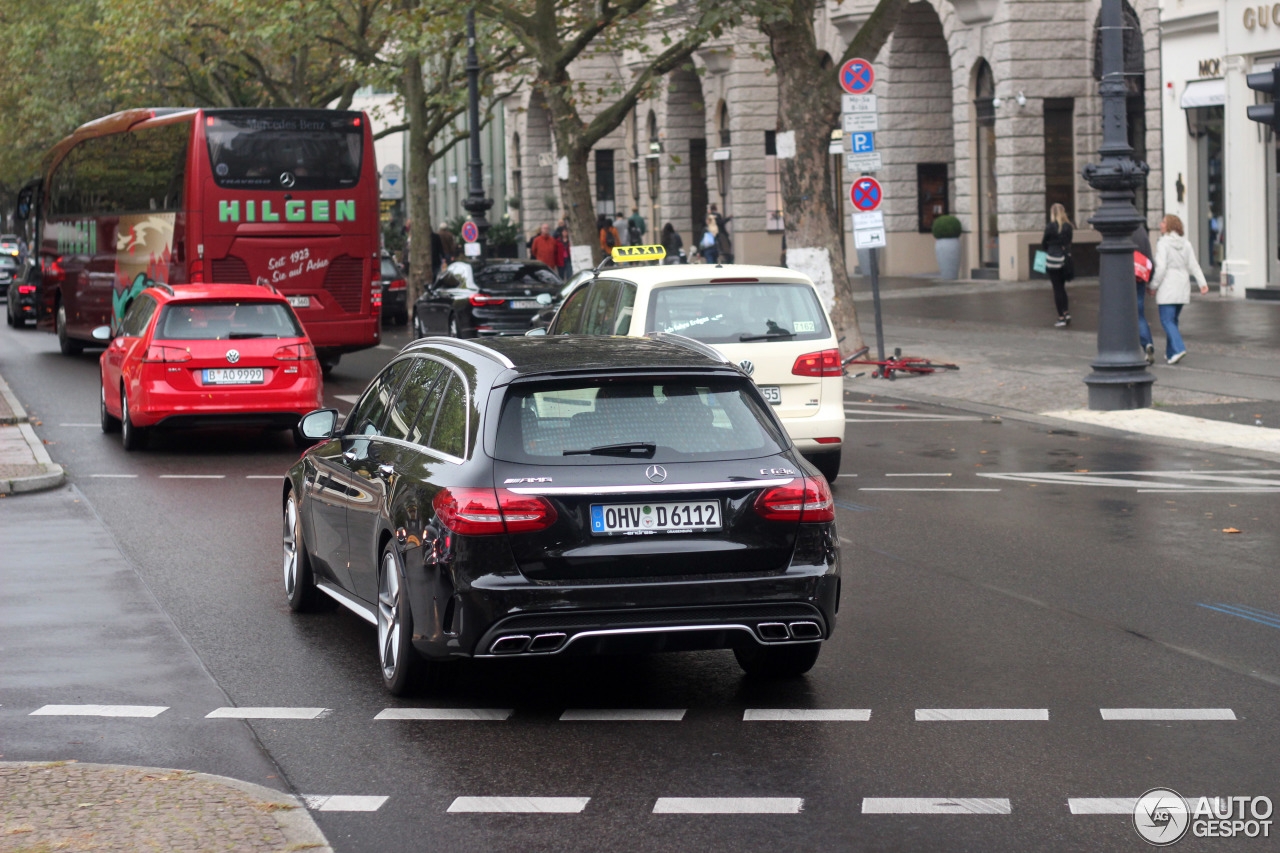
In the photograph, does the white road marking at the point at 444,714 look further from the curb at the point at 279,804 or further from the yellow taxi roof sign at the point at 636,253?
the yellow taxi roof sign at the point at 636,253

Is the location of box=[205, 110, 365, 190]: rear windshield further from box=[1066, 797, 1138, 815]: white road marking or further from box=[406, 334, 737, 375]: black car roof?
box=[1066, 797, 1138, 815]: white road marking

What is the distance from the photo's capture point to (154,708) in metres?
7.00

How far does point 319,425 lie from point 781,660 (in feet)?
8.99

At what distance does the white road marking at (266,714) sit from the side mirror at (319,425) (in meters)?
1.99

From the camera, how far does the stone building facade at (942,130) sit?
3762 centimetres

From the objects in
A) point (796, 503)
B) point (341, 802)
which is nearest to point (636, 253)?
point (796, 503)

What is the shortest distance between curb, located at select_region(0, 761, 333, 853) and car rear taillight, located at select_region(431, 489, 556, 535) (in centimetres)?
122

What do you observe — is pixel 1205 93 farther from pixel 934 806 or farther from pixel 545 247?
pixel 934 806

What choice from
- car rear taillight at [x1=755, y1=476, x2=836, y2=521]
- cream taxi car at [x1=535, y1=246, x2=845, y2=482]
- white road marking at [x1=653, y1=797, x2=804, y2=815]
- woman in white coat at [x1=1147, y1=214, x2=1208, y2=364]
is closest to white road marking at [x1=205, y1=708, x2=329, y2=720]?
white road marking at [x1=653, y1=797, x2=804, y2=815]

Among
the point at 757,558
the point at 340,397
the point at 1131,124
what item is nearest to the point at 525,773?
the point at 757,558

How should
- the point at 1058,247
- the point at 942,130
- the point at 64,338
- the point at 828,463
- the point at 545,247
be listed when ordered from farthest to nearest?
the point at 942,130 < the point at 545,247 < the point at 64,338 < the point at 1058,247 < the point at 828,463

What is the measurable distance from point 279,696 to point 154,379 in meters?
9.50

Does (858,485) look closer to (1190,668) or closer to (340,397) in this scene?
(1190,668)

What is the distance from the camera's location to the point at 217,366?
1622cm
